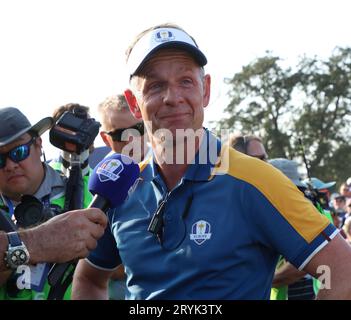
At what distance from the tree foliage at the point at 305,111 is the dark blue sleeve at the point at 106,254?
41.0 meters

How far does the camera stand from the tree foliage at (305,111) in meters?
→ 45.1

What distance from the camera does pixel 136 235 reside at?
10.0 feet

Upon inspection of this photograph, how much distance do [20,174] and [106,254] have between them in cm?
106

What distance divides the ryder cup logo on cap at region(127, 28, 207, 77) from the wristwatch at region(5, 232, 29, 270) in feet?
3.06

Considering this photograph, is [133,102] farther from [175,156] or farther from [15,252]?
[15,252]

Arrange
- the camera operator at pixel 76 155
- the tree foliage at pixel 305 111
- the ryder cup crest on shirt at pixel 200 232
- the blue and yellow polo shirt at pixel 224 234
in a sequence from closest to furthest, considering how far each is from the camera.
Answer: the blue and yellow polo shirt at pixel 224 234
the ryder cup crest on shirt at pixel 200 232
the camera operator at pixel 76 155
the tree foliage at pixel 305 111

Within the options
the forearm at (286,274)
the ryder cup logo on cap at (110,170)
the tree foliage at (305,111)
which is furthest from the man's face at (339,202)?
the tree foliage at (305,111)

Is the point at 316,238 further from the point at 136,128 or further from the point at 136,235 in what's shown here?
the point at 136,128

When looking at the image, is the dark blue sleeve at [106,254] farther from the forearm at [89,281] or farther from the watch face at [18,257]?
the watch face at [18,257]

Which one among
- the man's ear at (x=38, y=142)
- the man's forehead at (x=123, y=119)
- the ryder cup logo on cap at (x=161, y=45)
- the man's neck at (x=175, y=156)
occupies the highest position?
the man's forehead at (x=123, y=119)
